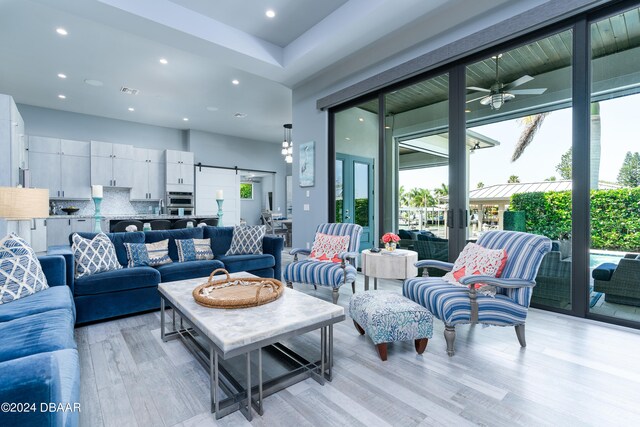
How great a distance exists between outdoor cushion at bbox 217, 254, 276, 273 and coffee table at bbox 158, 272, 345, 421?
1558 millimetres

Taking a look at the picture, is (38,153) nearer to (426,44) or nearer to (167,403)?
(167,403)

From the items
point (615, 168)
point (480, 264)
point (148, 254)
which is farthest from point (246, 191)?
point (615, 168)

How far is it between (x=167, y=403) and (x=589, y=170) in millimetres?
3811

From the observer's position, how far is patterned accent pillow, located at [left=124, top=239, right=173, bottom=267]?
341 centimetres

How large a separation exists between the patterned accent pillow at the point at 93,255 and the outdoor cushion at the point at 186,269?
46 cm

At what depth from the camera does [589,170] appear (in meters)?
2.85

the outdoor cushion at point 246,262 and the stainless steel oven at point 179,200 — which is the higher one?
the stainless steel oven at point 179,200

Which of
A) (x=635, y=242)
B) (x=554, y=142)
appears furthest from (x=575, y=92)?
(x=635, y=242)

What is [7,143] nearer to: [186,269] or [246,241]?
[186,269]

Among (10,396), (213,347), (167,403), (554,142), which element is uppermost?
(554,142)

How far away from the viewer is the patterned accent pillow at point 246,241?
167 inches

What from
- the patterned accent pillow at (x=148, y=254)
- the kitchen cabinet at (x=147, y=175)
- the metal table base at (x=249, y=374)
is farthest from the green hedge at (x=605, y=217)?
the kitchen cabinet at (x=147, y=175)

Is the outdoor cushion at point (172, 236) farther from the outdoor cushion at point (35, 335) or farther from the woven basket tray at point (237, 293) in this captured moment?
the outdoor cushion at point (35, 335)

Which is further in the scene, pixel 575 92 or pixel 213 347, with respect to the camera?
pixel 575 92
